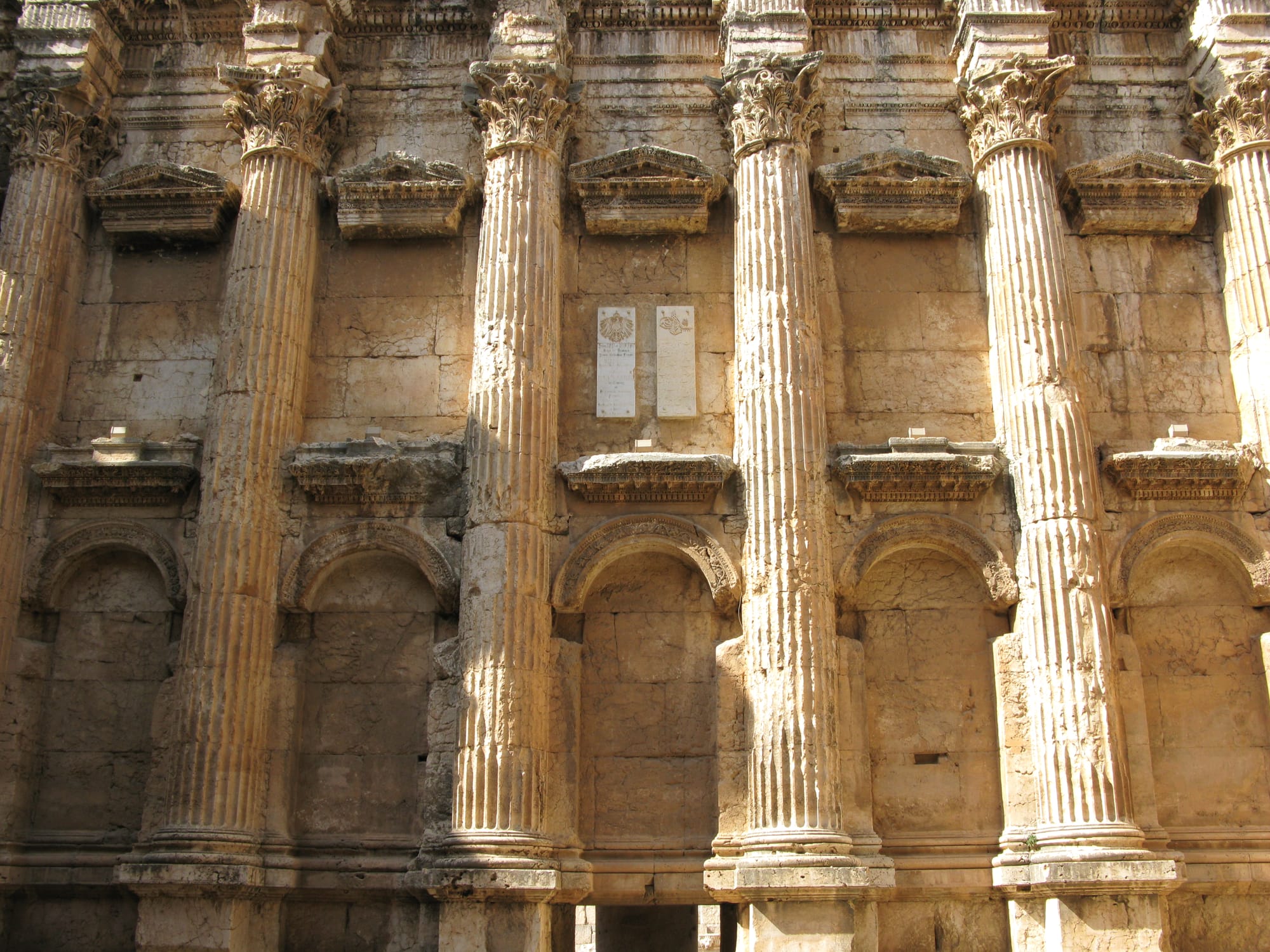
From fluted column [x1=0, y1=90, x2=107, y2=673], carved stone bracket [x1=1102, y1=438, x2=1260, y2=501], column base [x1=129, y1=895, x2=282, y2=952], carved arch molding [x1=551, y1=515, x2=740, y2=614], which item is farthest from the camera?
fluted column [x1=0, y1=90, x2=107, y2=673]

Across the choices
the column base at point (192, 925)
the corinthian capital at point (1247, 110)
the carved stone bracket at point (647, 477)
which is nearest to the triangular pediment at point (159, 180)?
the carved stone bracket at point (647, 477)

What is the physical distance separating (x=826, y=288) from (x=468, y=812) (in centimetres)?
729

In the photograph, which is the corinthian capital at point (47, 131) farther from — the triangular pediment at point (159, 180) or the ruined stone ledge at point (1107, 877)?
the ruined stone ledge at point (1107, 877)

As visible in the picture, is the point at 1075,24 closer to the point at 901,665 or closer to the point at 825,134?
the point at 825,134

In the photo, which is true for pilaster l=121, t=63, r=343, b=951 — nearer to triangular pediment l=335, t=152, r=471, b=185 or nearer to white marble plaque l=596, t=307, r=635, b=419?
triangular pediment l=335, t=152, r=471, b=185

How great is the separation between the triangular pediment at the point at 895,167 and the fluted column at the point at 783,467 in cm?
58

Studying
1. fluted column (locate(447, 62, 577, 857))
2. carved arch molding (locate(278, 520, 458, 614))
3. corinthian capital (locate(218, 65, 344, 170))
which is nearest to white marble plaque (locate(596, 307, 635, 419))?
fluted column (locate(447, 62, 577, 857))

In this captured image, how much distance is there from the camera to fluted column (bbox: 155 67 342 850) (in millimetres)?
12352

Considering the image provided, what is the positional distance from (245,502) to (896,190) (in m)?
8.39

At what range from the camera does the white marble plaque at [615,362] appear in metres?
13.9

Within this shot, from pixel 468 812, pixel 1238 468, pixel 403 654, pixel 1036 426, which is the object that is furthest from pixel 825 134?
pixel 468 812

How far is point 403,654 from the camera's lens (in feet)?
43.7

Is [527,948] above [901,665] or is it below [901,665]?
below

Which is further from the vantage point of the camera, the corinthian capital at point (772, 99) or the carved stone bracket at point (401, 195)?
the carved stone bracket at point (401, 195)
